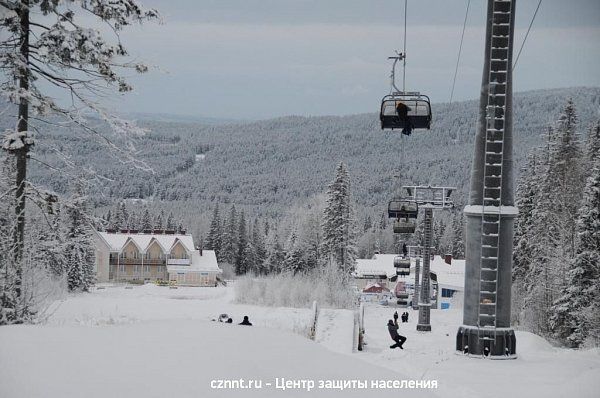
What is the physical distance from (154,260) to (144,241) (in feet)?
8.14

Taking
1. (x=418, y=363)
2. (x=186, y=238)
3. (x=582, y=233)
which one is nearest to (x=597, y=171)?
(x=582, y=233)

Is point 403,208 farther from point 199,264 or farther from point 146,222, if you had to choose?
point 146,222

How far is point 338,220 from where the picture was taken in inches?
2440

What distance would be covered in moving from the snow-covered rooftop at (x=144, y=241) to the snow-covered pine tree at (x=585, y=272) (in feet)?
198

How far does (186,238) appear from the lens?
88125mm

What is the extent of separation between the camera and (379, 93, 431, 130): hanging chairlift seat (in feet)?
64.3

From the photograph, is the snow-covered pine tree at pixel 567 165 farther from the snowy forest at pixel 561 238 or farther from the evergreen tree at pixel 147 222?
the evergreen tree at pixel 147 222

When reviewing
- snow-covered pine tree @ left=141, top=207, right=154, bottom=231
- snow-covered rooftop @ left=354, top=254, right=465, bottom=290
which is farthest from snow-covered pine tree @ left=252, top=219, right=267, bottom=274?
snow-covered pine tree @ left=141, top=207, right=154, bottom=231

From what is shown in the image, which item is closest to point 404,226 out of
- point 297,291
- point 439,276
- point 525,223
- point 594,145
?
point 594,145

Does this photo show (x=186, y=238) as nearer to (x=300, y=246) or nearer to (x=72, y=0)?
(x=300, y=246)

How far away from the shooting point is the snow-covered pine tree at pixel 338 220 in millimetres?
61062

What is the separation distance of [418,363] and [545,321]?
2345cm

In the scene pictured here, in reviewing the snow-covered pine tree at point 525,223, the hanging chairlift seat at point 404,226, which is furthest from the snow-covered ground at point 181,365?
the snow-covered pine tree at point 525,223

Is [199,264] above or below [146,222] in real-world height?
below
